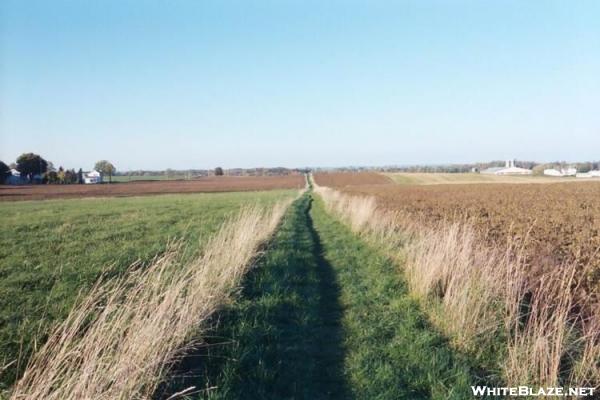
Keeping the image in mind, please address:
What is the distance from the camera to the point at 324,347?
5.40 meters

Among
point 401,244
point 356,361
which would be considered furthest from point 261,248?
point 356,361

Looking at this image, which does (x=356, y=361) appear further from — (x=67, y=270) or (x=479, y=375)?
(x=67, y=270)

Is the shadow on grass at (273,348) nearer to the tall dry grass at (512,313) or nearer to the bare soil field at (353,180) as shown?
the tall dry grass at (512,313)

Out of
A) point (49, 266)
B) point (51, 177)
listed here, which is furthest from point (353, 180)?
point (49, 266)

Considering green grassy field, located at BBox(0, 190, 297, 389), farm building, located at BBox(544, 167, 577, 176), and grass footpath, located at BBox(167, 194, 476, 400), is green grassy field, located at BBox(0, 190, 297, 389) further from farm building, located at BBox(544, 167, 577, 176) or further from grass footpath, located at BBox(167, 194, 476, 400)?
farm building, located at BBox(544, 167, 577, 176)

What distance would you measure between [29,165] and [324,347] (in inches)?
4744

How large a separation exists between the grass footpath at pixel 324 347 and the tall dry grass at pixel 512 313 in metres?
0.42

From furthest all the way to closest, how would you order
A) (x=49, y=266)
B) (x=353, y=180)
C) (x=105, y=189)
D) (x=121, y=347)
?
(x=353, y=180)
(x=105, y=189)
(x=49, y=266)
(x=121, y=347)

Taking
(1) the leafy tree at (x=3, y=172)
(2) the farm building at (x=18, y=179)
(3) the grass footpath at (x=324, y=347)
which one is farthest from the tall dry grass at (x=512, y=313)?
(2) the farm building at (x=18, y=179)

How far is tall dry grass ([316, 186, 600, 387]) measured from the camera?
13.9 feet

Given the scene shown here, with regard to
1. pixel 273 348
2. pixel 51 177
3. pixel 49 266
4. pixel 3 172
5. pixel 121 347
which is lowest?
pixel 273 348

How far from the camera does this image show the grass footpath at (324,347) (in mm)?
4266

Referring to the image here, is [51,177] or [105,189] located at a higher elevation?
[51,177]

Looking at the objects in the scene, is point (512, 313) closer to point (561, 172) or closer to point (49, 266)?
point (49, 266)
